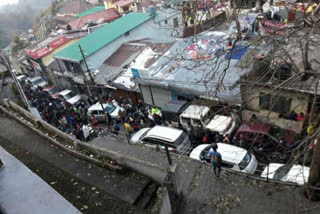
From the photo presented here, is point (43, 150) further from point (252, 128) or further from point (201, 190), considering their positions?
point (252, 128)

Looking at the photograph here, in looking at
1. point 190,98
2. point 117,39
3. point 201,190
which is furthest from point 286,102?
point 117,39

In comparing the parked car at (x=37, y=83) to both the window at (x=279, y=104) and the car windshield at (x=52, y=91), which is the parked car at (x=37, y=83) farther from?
the window at (x=279, y=104)

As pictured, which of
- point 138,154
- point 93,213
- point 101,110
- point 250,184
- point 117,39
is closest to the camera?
point 93,213

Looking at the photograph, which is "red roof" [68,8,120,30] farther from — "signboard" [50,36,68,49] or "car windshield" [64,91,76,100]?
"car windshield" [64,91,76,100]

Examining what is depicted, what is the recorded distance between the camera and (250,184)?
344 inches

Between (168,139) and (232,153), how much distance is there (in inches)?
120

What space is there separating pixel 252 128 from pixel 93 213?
9365 millimetres

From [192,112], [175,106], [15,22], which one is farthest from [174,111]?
[15,22]

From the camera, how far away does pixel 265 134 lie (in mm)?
11703

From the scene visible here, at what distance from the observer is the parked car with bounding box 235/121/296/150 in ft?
37.7

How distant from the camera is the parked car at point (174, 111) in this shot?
14.7m

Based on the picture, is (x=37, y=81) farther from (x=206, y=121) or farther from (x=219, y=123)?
(x=219, y=123)

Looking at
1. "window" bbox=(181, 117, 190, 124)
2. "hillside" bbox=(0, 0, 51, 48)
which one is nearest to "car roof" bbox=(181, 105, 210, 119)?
"window" bbox=(181, 117, 190, 124)

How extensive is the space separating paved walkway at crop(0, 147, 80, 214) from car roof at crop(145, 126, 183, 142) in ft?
28.6
